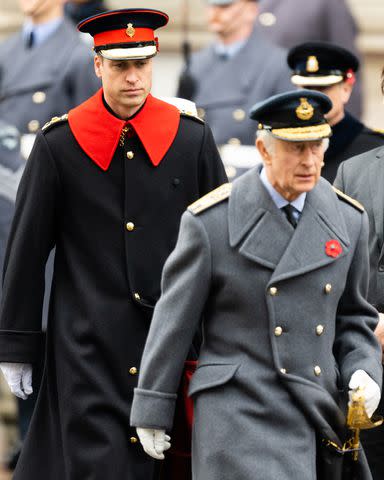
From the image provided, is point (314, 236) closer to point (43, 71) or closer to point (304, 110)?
point (304, 110)

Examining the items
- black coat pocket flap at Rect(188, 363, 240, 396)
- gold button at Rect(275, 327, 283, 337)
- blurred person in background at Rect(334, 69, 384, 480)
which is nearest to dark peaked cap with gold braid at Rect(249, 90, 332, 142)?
gold button at Rect(275, 327, 283, 337)

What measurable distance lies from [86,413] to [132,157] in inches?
37.6

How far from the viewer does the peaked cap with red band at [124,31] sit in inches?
284

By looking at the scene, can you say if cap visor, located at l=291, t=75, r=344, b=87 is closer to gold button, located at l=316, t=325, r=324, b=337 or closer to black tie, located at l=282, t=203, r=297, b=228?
black tie, located at l=282, t=203, r=297, b=228

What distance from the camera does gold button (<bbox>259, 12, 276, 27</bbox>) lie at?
10.7m

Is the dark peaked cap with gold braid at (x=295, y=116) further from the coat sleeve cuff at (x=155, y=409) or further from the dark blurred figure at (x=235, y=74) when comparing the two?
the dark blurred figure at (x=235, y=74)

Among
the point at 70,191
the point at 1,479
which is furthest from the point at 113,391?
the point at 1,479

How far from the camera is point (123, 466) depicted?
7184 mm

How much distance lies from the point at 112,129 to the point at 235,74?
296 centimetres

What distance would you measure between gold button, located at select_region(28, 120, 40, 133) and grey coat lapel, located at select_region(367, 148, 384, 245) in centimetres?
303

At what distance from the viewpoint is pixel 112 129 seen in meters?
7.27

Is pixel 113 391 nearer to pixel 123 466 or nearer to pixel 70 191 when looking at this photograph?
pixel 123 466

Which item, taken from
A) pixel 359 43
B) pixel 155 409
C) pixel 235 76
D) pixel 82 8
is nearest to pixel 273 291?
pixel 155 409

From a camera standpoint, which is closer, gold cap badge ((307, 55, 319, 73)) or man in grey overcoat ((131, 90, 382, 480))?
man in grey overcoat ((131, 90, 382, 480))
